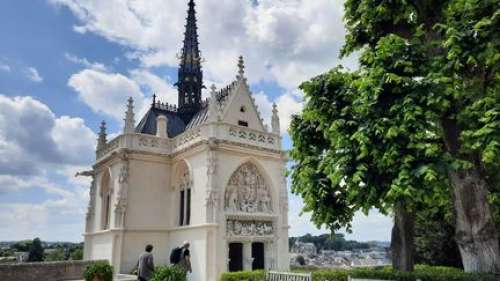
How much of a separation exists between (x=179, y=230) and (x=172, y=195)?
2138 millimetres

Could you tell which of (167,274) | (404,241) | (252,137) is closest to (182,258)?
(167,274)

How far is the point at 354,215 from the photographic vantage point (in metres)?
9.84

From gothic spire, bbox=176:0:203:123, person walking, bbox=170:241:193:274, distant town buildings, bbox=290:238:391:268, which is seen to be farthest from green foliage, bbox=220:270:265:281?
gothic spire, bbox=176:0:203:123

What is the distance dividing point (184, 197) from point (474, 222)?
1465 centimetres

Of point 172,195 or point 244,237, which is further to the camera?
point 172,195

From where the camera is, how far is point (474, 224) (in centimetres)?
787

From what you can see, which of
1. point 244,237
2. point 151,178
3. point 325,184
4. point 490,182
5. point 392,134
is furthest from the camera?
point 151,178

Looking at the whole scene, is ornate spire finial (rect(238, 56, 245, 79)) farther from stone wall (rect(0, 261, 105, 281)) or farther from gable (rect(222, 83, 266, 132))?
stone wall (rect(0, 261, 105, 281))

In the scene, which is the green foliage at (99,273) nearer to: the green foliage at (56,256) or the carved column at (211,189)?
the carved column at (211,189)

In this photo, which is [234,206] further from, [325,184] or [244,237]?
[325,184]

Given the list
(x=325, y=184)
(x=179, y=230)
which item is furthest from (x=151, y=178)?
(x=325, y=184)

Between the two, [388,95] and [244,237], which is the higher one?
[388,95]

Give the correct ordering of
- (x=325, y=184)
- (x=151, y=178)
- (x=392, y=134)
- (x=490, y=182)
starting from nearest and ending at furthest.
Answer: (x=392, y=134), (x=490, y=182), (x=325, y=184), (x=151, y=178)

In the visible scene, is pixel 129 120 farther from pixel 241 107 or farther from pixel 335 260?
pixel 335 260
